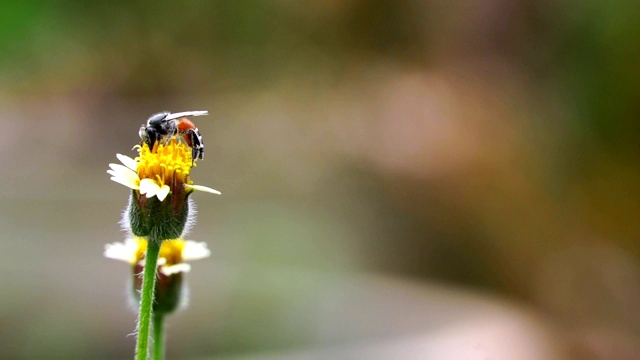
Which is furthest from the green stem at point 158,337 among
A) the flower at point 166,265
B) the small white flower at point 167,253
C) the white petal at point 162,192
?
the white petal at point 162,192

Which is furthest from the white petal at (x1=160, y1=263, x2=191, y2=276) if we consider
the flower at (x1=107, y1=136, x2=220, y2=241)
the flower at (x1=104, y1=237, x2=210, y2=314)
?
the flower at (x1=107, y1=136, x2=220, y2=241)

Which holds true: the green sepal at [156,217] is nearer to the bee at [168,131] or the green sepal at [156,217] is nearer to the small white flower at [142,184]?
the small white flower at [142,184]

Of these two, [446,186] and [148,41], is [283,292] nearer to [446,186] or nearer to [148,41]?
[446,186]

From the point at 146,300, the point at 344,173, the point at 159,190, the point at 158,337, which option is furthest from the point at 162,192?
the point at 344,173

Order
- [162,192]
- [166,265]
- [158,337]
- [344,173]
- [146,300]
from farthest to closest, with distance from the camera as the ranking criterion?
1. [344,173]
2. [166,265]
3. [158,337]
4. [162,192]
5. [146,300]

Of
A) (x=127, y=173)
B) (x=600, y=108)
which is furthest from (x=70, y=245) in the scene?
(x=600, y=108)

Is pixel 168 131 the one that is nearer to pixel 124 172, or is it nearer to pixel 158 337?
pixel 124 172
